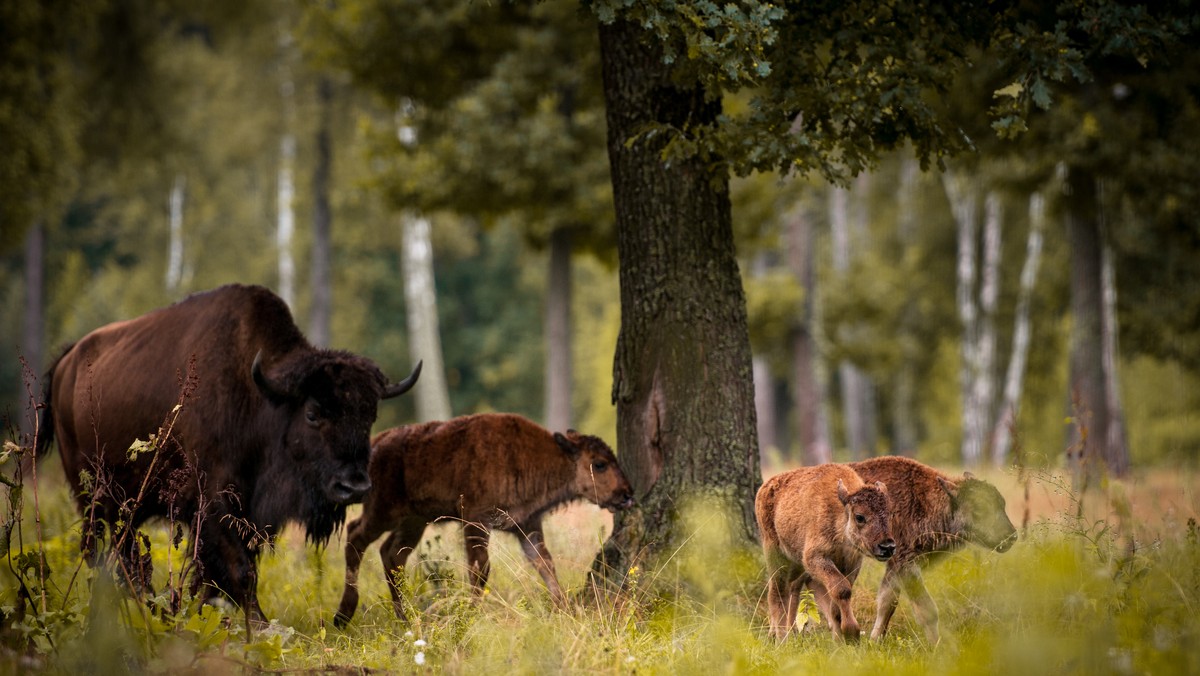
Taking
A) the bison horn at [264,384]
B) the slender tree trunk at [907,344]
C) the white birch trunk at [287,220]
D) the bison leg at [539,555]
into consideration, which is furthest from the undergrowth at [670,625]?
the white birch trunk at [287,220]

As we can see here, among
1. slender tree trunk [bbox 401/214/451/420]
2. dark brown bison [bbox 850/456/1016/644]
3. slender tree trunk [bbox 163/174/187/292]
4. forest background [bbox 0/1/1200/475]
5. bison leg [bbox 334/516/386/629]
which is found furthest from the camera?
slender tree trunk [bbox 163/174/187/292]

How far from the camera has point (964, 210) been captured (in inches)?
1033

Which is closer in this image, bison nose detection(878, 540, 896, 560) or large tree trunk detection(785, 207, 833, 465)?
bison nose detection(878, 540, 896, 560)

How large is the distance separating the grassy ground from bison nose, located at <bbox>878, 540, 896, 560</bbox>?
437 millimetres

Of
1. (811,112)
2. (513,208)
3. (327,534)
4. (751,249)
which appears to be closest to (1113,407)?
(751,249)

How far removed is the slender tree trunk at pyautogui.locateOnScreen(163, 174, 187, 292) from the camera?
32.3 m

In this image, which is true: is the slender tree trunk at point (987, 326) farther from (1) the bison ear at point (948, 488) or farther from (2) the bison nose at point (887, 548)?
(2) the bison nose at point (887, 548)

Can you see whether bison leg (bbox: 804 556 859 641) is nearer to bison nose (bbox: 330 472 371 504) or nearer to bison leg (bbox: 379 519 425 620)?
bison nose (bbox: 330 472 371 504)

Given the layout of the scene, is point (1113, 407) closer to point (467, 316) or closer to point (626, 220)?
point (626, 220)

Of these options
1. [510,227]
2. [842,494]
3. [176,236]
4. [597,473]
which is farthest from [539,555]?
[176,236]

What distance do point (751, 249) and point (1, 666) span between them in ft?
44.1

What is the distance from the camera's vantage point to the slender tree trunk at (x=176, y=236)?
1271 inches

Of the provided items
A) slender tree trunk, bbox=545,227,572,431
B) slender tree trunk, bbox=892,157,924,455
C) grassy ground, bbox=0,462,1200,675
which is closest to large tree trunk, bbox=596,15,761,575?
grassy ground, bbox=0,462,1200,675

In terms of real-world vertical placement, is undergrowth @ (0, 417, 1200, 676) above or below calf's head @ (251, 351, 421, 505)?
below
